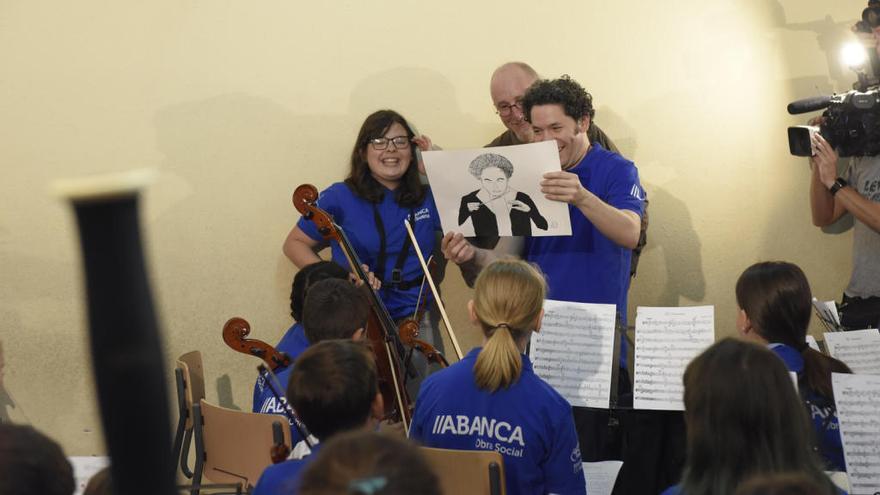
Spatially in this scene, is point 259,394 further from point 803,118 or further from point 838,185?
point 803,118

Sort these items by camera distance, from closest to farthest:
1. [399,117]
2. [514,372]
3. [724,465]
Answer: [724,465], [514,372], [399,117]

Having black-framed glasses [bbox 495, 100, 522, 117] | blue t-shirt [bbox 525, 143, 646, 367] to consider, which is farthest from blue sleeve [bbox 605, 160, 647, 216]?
black-framed glasses [bbox 495, 100, 522, 117]

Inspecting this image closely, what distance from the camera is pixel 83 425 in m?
4.43

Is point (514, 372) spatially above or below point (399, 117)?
below

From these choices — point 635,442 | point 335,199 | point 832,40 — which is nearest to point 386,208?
point 335,199

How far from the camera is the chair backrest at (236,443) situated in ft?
9.05

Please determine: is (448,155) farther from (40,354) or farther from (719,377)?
(40,354)

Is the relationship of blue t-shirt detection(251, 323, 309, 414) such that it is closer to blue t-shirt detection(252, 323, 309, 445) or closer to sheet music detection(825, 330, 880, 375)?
blue t-shirt detection(252, 323, 309, 445)

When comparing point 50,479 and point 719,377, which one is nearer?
point 50,479

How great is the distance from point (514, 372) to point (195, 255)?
8.19 ft

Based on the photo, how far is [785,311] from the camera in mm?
2494

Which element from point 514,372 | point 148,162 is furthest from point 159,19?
point 514,372

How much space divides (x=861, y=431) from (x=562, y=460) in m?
0.72

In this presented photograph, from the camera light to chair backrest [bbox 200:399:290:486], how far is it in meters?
2.71
